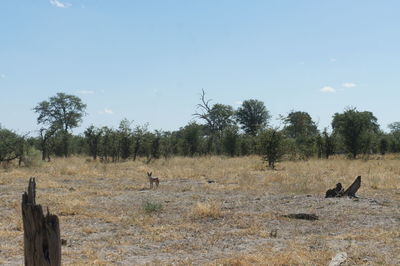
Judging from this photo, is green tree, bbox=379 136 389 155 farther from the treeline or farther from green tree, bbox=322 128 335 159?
green tree, bbox=322 128 335 159

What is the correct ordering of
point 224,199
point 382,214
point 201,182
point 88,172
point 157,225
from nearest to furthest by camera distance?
point 157,225, point 382,214, point 224,199, point 201,182, point 88,172

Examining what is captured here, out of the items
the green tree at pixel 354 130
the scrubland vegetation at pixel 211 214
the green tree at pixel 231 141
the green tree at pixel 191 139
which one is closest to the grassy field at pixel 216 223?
the scrubland vegetation at pixel 211 214

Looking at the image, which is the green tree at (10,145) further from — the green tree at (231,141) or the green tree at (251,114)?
the green tree at (251,114)

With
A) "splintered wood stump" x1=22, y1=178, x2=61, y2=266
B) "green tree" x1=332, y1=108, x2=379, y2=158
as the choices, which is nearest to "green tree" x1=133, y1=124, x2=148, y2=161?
"green tree" x1=332, y1=108, x2=379, y2=158

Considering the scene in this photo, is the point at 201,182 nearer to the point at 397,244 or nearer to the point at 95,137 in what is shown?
the point at 397,244

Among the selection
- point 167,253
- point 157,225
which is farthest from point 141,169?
point 167,253

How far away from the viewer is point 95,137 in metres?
39.6

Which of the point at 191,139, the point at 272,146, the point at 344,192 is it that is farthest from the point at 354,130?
the point at 344,192

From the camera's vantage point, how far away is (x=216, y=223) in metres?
10.4

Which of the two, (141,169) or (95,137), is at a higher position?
(95,137)

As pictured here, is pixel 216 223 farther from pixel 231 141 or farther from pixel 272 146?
pixel 231 141

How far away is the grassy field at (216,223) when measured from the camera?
291 inches

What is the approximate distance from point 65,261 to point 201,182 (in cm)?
1265

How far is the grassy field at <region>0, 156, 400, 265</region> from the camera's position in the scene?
24.2ft
